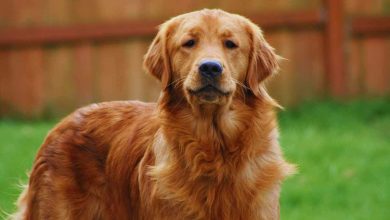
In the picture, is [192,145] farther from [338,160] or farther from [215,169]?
[338,160]

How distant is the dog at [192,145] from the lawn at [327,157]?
1.77 metres

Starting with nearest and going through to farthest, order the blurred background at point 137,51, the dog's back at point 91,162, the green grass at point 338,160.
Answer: the dog's back at point 91,162, the green grass at point 338,160, the blurred background at point 137,51

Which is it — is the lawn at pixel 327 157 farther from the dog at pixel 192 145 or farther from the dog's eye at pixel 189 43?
the dog's eye at pixel 189 43

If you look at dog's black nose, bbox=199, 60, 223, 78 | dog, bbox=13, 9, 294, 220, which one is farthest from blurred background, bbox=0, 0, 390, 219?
dog's black nose, bbox=199, 60, 223, 78

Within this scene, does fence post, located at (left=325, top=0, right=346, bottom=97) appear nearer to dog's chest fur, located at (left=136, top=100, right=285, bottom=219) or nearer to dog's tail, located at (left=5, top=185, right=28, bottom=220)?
dog's tail, located at (left=5, top=185, right=28, bottom=220)

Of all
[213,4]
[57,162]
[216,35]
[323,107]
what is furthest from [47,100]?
[216,35]

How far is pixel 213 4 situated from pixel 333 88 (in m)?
1.97

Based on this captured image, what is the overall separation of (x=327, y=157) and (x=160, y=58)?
15.4 ft

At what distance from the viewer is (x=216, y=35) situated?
643cm

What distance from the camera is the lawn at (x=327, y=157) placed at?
9.88 m

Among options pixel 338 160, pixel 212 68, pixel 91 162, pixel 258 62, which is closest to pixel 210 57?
pixel 212 68

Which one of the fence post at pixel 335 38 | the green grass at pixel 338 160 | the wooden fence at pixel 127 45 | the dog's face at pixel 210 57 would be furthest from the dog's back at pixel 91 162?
the fence post at pixel 335 38

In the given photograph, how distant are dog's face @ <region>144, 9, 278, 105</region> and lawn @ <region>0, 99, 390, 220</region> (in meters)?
2.47

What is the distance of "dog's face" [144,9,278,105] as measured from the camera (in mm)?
6207
